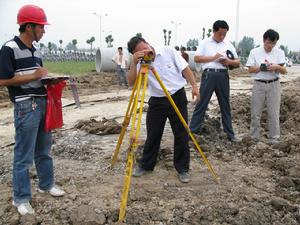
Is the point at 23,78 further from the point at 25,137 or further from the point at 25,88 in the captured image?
the point at 25,137

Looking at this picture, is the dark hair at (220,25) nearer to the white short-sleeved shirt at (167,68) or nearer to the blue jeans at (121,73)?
the white short-sleeved shirt at (167,68)

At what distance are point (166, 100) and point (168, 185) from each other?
3.31 ft

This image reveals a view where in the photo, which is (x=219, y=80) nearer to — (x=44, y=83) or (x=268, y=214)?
(x=268, y=214)

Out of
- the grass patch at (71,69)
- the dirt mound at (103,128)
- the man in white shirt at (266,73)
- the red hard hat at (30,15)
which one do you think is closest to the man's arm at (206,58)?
the man in white shirt at (266,73)

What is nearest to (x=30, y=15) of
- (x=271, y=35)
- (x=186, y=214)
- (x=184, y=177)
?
(x=186, y=214)

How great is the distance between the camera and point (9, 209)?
3.98 meters

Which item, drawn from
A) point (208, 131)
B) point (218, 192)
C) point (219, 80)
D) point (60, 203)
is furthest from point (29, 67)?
point (208, 131)

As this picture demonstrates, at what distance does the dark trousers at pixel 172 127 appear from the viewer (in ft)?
15.3

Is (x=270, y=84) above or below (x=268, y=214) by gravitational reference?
above

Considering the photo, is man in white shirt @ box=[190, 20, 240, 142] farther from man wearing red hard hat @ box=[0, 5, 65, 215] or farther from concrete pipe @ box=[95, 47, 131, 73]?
concrete pipe @ box=[95, 47, 131, 73]

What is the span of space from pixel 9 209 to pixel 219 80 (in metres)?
3.71

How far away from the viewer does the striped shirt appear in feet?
11.6

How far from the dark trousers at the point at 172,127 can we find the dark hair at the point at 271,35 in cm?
227

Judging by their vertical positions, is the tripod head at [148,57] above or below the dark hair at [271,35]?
below
